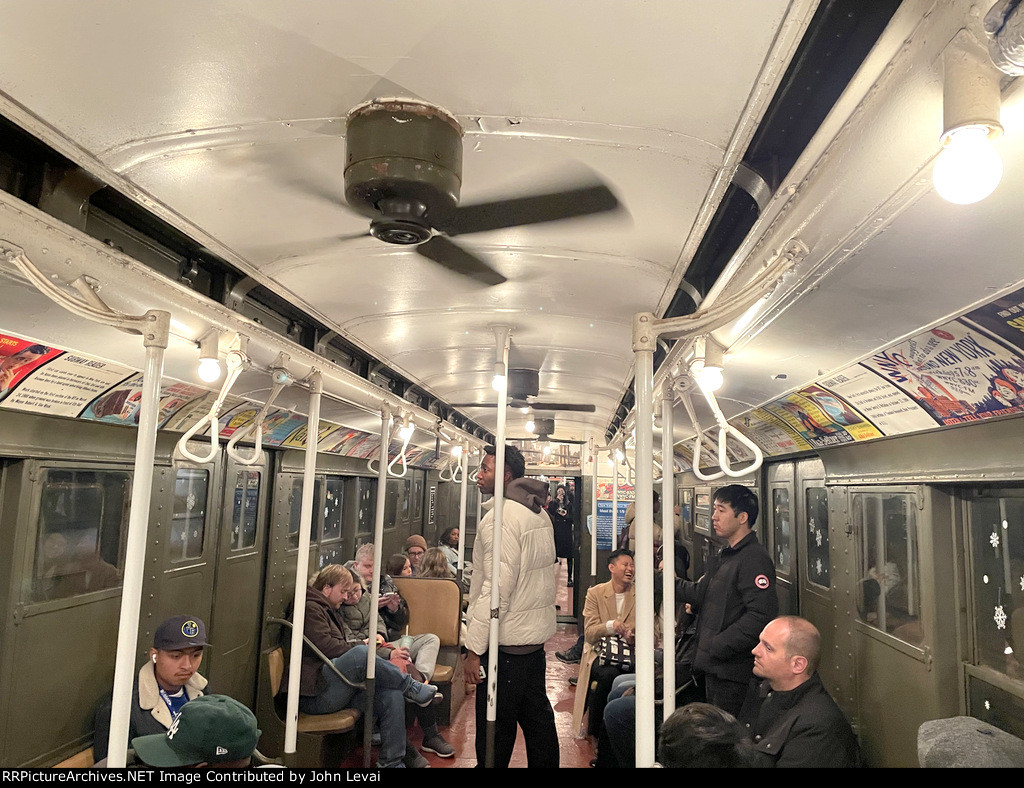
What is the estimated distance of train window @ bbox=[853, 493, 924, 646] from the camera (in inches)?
159

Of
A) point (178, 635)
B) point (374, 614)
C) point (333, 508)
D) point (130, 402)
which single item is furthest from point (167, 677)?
point (333, 508)

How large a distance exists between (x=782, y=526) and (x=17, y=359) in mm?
5886

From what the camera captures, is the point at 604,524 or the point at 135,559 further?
the point at 604,524

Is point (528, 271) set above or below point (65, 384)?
above

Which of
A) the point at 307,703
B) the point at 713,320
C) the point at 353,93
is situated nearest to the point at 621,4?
the point at 353,93

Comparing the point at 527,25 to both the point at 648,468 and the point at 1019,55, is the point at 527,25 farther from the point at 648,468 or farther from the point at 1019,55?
the point at 648,468

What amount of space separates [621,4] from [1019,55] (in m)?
0.69

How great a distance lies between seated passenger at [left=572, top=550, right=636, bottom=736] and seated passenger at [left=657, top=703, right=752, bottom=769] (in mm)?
3290

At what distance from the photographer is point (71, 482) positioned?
13.9ft

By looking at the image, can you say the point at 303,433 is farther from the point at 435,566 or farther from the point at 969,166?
the point at 969,166

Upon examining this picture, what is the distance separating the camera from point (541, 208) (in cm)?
231

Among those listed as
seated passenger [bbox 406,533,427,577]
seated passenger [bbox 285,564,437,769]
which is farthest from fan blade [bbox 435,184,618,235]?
seated passenger [bbox 406,533,427,577]

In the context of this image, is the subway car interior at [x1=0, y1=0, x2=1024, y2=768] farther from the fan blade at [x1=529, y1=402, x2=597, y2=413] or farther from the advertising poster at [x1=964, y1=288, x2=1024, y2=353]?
the fan blade at [x1=529, y1=402, x2=597, y2=413]

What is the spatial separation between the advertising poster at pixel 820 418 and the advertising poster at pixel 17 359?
3981 millimetres
